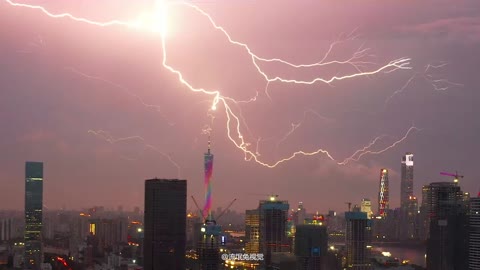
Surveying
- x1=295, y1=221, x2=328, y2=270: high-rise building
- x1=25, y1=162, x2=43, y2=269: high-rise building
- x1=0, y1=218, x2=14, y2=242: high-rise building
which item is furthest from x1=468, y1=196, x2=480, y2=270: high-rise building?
x1=0, y1=218, x2=14, y2=242: high-rise building

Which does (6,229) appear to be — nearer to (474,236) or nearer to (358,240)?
(358,240)

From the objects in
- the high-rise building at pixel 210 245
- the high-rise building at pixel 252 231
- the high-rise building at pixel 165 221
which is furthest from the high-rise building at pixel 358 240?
the high-rise building at pixel 165 221

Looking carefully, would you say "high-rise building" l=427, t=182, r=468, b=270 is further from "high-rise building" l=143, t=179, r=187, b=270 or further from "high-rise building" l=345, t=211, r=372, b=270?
"high-rise building" l=143, t=179, r=187, b=270

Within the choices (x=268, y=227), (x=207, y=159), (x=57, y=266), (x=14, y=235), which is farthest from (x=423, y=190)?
(x=14, y=235)

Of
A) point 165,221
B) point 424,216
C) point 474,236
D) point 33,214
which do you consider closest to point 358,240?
point 424,216

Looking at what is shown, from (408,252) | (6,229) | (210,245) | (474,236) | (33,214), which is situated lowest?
(408,252)
